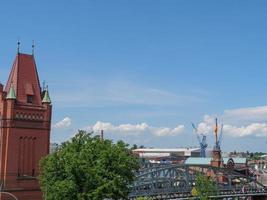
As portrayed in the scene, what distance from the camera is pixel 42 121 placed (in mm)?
A: 83500

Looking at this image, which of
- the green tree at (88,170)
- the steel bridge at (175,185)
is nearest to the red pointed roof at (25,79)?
the green tree at (88,170)

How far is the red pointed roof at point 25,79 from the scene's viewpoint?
81812 mm

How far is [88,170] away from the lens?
63.5m

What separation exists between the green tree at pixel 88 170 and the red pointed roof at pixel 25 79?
16.7m

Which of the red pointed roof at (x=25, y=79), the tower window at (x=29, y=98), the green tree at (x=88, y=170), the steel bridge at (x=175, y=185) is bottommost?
the steel bridge at (x=175, y=185)

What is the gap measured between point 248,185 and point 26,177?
9928cm

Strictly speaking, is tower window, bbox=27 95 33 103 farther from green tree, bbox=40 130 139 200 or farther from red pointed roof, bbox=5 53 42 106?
green tree, bbox=40 130 139 200

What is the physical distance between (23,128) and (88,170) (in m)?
21.6

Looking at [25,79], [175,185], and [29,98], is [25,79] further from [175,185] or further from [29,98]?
[175,185]

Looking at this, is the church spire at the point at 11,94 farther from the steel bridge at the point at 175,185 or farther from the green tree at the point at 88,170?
the steel bridge at the point at 175,185

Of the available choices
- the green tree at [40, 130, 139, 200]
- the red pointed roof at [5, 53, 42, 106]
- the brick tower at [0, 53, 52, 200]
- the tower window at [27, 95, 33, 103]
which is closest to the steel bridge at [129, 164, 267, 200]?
the brick tower at [0, 53, 52, 200]

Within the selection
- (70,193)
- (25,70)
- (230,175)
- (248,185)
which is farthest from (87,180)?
(248,185)

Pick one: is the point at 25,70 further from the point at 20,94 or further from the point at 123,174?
the point at 123,174

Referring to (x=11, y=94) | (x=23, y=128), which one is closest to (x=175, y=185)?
(x=23, y=128)
